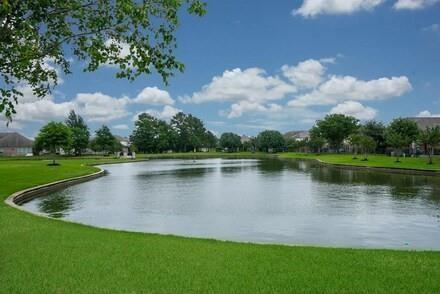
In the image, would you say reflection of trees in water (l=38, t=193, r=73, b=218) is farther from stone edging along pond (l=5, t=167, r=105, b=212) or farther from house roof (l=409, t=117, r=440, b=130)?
house roof (l=409, t=117, r=440, b=130)

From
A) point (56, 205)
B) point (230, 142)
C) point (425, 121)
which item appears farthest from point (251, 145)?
point (56, 205)

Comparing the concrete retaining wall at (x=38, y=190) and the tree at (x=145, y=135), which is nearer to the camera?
the concrete retaining wall at (x=38, y=190)

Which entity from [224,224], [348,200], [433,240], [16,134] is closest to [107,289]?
[224,224]

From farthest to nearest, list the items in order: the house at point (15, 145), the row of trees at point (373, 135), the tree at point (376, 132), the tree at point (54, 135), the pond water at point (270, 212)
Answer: the house at point (15, 145) < the tree at point (376, 132) < the tree at point (54, 135) < the row of trees at point (373, 135) < the pond water at point (270, 212)

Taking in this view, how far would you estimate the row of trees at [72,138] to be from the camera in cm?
6425

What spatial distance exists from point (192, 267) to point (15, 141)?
128 m

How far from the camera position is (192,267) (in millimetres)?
7449

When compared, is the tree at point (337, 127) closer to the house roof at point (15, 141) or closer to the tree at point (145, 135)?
the tree at point (145, 135)

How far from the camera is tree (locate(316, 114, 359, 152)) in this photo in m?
106

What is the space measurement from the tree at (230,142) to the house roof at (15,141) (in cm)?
6359

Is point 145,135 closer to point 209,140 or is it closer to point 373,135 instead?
point 209,140

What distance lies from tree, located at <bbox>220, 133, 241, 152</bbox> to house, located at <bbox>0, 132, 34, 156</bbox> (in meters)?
63.7

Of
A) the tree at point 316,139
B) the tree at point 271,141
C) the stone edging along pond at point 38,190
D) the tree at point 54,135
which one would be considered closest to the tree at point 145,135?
the tree at point 271,141

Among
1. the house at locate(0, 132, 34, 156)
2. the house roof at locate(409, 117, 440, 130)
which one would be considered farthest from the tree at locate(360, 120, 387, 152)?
the house at locate(0, 132, 34, 156)
